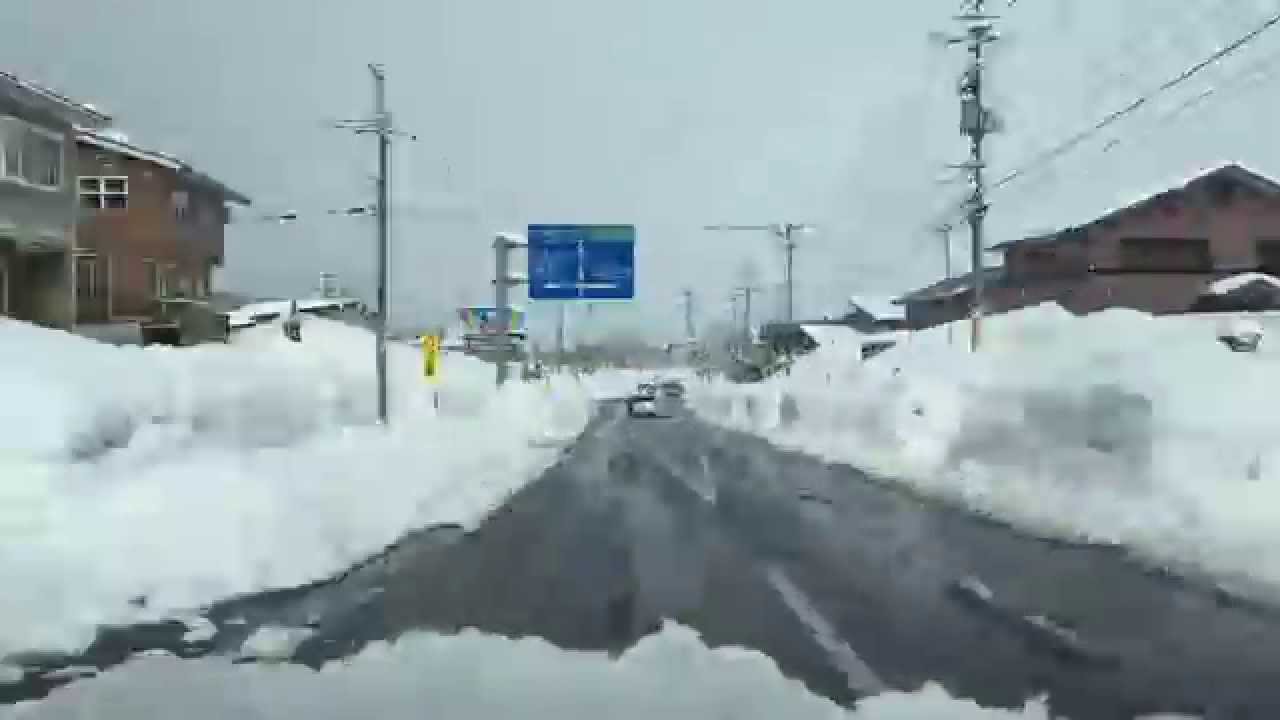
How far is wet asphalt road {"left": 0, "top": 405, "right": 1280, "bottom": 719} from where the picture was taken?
8.42 metres

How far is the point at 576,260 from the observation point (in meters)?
40.5

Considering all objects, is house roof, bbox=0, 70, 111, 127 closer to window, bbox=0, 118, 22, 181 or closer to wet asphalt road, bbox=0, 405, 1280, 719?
window, bbox=0, 118, 22, 181

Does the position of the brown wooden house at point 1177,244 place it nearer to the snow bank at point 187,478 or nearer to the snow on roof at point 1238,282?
the snow on roof at point 1238,282

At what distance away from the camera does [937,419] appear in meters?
31.5

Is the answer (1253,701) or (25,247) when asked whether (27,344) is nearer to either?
(25,247)

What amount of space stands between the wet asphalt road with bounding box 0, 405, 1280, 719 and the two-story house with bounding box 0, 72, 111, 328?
19.8m

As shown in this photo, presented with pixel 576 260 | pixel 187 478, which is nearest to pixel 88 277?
pixel 576 260

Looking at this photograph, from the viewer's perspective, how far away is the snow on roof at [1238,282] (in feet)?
152

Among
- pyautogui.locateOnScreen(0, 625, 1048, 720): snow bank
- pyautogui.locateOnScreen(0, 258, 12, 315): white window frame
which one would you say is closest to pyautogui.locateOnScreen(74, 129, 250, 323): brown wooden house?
pyautogui.locateOnScreen(0, 258, 12, 315): white window frame

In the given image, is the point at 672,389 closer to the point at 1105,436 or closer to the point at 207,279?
the point at 207,279

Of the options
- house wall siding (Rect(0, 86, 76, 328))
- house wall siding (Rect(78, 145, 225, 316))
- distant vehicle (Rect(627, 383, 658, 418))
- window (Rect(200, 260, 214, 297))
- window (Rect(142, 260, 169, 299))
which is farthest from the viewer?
distant vehicle (Rect(627, 383, 658, 418))

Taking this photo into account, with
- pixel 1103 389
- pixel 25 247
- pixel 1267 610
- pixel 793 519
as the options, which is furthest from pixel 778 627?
pixel 25 247

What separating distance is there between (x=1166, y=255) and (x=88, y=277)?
121 feet

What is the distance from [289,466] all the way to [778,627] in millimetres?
13060
